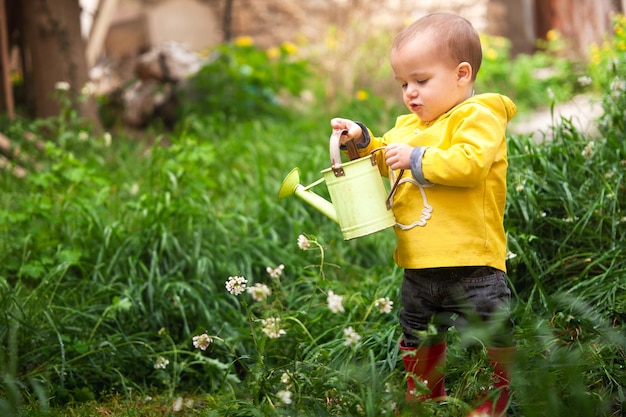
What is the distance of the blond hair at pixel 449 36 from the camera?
6.79 ft

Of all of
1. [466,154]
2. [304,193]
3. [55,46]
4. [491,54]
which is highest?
[55,46]

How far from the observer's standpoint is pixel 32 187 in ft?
13.3

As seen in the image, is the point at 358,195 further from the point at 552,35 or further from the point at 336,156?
the point at 552,35

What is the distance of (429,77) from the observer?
2.10 metres

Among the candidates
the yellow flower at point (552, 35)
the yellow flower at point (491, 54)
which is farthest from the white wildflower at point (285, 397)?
the yellow flower at point (552, 35)

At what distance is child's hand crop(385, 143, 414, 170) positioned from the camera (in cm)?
204

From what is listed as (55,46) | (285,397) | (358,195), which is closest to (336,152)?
(358,195)

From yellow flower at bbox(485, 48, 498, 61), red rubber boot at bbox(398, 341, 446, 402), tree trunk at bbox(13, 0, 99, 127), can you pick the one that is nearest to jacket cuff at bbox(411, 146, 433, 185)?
red rubber boot at bbox(398, 341, 446, 402)

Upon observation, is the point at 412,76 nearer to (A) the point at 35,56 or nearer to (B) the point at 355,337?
(B) the point at 355,337

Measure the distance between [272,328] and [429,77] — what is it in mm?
806

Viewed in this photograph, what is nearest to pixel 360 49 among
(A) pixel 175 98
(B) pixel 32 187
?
(A) pixel 175 98

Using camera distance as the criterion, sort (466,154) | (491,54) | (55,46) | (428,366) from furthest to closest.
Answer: (491,54) < (55,46) < (428,366) < (466,154)

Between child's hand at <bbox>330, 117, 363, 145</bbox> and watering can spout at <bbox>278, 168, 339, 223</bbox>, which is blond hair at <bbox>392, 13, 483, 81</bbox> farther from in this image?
watering can spout at <bbox>278, 168, 339, 223</bbox>

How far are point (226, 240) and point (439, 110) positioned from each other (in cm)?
146
